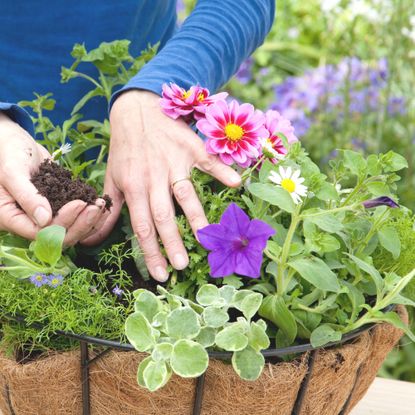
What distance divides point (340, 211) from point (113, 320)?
0.27m

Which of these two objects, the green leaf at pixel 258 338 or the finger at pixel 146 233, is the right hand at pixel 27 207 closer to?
the finger at pixel 146 233

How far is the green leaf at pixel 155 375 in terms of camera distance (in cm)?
60

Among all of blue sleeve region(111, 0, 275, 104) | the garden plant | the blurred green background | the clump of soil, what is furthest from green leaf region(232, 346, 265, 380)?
the blurred green background

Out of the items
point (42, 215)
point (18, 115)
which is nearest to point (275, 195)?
point (42, 215)

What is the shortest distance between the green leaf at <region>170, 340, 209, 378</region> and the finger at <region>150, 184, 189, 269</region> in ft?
0.49

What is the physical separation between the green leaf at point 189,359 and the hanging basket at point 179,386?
3 cm

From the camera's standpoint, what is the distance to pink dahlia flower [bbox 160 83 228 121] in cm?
82

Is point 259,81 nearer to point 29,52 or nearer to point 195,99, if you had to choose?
point 29,52

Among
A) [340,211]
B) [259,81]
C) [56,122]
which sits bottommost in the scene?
[259,81]

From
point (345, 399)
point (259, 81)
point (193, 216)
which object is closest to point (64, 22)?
point (193, 216)

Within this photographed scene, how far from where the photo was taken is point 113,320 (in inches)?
27.3

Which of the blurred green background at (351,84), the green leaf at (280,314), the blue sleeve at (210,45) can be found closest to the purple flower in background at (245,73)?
the blurred green background at (351,84)

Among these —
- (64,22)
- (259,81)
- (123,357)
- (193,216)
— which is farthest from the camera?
(259,81)

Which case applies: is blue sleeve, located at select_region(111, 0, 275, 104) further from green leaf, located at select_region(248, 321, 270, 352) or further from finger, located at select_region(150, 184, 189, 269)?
green leaf, located at select_region(248, 321, 270, 352)
